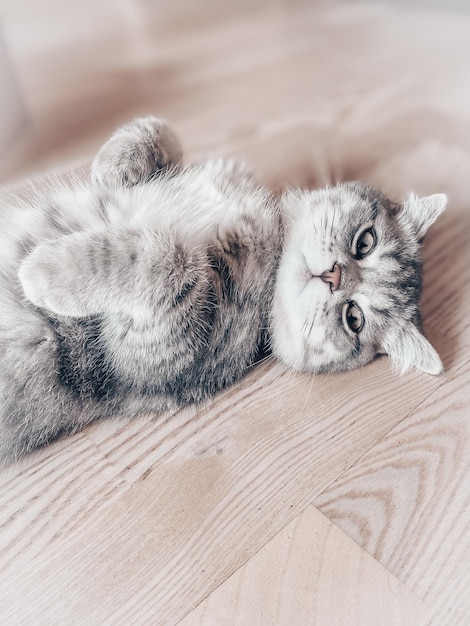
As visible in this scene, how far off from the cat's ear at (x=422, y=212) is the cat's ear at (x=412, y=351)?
27 cm

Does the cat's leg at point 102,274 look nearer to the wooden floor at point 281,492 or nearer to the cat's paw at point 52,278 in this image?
the cat's paw at point 52,278

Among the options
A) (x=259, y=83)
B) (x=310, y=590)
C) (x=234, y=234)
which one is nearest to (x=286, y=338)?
(x=234, y=234)

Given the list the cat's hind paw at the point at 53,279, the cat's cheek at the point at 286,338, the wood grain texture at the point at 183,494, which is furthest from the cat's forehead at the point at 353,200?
the cat's hind paw at the point at 53,279

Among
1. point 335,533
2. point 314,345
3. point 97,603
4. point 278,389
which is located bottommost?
point 97,603

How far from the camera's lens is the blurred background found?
191 centimetres

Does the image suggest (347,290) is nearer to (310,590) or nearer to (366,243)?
(366,243)

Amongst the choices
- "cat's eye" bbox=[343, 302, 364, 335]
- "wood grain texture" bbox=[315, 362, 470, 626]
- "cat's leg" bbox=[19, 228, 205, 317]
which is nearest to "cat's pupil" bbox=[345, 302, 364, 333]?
"cat's eye" bbox=[343, 302, 364, 335]

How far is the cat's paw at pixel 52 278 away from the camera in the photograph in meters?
1.02

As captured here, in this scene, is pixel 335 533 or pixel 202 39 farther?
pixel 202 39

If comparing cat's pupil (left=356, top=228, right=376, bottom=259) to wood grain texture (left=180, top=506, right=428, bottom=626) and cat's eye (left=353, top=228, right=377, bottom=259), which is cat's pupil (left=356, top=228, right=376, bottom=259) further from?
wood grain texture (left=180, top=506, right=428, bottom=626)

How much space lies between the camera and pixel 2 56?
199cm

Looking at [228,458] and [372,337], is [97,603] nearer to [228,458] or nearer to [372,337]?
[228,458]

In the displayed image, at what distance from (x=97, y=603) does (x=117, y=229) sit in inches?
28.4

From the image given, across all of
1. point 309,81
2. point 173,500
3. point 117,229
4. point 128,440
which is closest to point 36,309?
point 117,229
